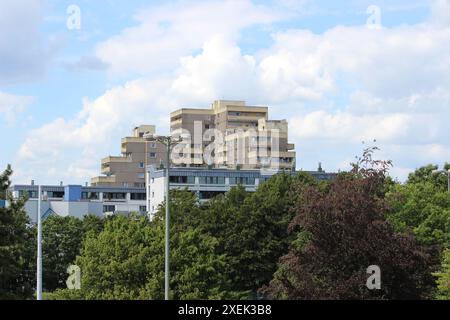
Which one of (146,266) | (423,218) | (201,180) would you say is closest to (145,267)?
(146,266)

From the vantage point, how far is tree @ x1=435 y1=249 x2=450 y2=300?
4262cm

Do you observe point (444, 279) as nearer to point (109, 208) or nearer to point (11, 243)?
point (11, 243)

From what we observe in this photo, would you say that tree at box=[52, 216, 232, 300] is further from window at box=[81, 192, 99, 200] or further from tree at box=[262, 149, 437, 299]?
window at box=[81, 192, 99, 200]

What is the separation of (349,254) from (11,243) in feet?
56.1

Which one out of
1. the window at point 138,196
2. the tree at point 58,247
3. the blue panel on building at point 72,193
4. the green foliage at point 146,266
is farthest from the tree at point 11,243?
the window at point 138,196

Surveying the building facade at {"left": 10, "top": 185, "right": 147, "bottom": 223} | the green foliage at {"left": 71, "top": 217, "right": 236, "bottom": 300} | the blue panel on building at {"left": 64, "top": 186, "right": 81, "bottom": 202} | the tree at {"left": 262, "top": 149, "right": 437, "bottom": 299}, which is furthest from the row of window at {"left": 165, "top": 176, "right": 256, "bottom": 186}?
the tree at {"left": 262, "top": 149, "right": 437, "bottom": 299}

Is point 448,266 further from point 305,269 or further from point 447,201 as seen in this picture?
point 447,201

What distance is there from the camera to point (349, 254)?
1427 inches

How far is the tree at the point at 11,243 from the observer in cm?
4484

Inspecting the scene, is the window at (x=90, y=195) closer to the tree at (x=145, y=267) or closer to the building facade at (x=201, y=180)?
the building facade at (x=201, y=180)

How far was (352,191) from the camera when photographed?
123 feet

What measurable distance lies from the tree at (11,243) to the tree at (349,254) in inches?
543
